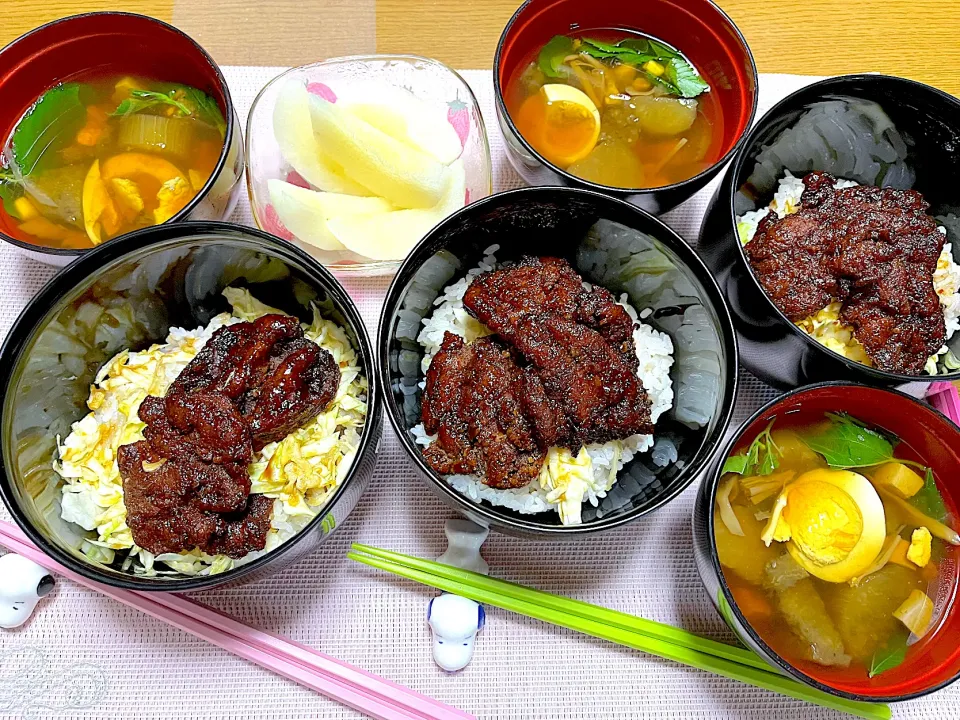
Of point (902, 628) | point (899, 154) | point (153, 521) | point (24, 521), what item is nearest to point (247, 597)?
point (153, 521)

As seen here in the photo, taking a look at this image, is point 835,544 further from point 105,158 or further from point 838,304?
point 105,158

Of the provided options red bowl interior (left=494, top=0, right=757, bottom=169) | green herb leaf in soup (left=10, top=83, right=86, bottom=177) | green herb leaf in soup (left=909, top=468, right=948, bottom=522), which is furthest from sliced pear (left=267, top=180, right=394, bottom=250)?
green herb leaf in soup (left=909, top=468, right=948, bottom=522)

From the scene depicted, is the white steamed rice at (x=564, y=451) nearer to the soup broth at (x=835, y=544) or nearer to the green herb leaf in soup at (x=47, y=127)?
the soup broth at (x=835, y=544)

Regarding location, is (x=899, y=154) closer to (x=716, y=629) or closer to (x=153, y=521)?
(x=716, y=629)

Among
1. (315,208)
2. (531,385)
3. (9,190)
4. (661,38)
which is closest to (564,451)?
(531,385)

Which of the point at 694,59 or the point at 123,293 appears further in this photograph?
the point at 694,59
